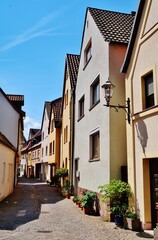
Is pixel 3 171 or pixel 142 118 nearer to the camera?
pixel 142 118

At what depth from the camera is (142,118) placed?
28.9ft

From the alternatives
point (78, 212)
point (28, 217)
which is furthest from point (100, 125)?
point (28, 217)

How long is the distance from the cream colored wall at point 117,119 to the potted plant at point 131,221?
181 centimetres

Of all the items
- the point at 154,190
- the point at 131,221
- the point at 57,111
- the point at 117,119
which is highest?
the point at 57,111

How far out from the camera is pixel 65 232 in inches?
328

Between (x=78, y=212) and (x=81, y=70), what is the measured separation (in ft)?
29.6

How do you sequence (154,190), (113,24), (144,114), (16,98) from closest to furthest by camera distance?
1. (154,190)
2. (144,114)
3. (113,24)
4. (16,98)

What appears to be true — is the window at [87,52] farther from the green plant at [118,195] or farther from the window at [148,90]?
the green plant at [118,195]

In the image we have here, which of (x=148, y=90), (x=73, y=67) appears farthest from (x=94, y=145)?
(x=73, y=67)

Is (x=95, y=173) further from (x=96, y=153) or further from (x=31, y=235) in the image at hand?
(x=31, y=235)

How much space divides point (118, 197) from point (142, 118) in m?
2.95

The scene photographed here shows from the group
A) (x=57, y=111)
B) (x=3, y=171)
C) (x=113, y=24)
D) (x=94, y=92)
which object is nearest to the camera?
(x=113, y=24)

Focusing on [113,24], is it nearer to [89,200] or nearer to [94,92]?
[94,92]

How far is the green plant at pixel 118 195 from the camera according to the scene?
9.16 metres
